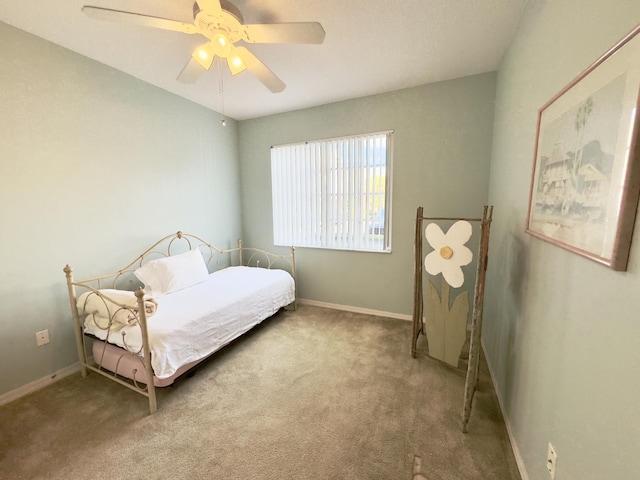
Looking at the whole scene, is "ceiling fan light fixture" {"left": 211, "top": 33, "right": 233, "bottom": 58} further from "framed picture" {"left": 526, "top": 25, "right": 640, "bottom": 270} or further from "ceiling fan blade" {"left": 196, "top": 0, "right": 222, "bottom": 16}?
"framed picture" {"left": 526, "top": 25, "right": 640, "bottom": 270}

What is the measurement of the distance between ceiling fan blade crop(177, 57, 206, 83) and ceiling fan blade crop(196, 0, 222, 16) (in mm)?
402

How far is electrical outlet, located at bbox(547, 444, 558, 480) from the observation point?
3.32 ft

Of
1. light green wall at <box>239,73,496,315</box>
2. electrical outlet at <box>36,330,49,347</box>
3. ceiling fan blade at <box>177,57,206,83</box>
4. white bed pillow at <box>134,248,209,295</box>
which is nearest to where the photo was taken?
ceiling fan blade at <box>177,57,206,83</box>

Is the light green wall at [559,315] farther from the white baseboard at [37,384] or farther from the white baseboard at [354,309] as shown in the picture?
the white baseboard at [37,384]

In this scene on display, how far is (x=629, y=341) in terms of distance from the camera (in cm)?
69

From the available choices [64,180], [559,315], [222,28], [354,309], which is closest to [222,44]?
[222,28]

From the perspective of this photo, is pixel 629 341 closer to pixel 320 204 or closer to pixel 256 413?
pixel 256 413

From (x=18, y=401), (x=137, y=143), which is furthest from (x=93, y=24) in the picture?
(x=18, y=401)

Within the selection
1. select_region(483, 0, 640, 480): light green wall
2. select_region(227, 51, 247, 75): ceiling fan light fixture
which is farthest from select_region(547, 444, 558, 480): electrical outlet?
select_region(227, 51, 247, 75): ceiling fan light fixture

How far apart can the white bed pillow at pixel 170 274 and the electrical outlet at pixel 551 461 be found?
2.81 meters

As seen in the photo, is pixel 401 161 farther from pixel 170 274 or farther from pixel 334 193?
pixel 170 274

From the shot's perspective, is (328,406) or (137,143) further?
(137,143)

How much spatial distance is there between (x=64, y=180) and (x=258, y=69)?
5.88 ft

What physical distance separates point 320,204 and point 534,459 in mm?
2826
